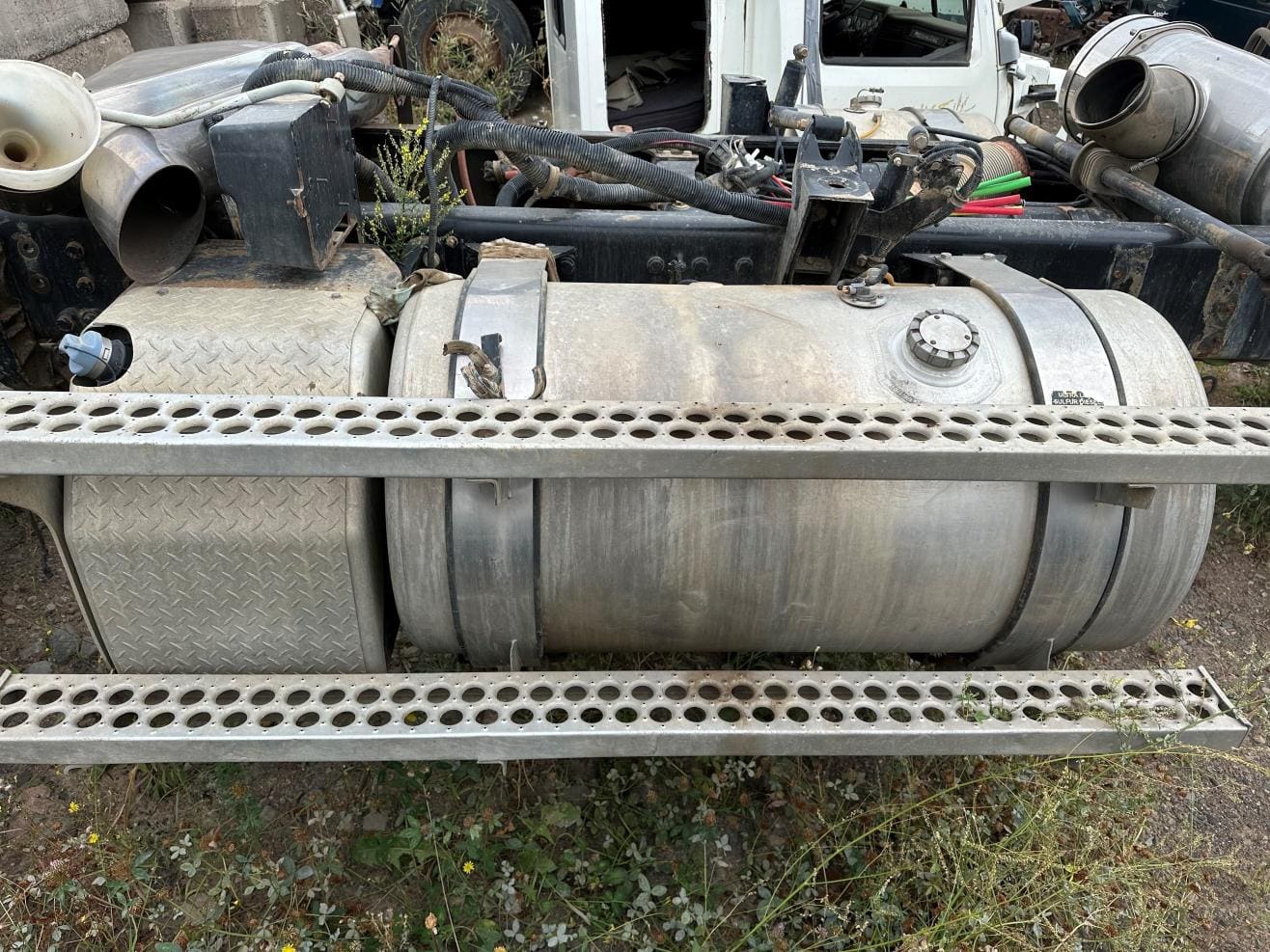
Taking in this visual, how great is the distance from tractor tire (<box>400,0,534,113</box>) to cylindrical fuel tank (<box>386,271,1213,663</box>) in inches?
222

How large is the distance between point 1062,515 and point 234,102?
2107mm

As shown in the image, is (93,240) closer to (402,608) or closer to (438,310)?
(438,310)

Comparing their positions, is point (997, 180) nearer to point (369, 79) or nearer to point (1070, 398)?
point (1070, 398)

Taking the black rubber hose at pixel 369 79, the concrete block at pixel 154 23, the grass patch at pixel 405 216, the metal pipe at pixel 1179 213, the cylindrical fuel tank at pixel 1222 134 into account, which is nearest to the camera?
the black rubber hose at pixel 369 79

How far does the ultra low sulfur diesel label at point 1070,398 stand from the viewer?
185 cm

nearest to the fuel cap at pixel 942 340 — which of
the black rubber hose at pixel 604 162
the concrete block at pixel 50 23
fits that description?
the black rubber hose at pixel 604 162

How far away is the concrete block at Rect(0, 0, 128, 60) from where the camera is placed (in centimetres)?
442

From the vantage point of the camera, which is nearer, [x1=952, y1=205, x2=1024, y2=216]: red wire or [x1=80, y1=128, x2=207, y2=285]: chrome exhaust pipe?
[x1=80, y1=128, x2=207, y2=285]: chrome exhaust pipe

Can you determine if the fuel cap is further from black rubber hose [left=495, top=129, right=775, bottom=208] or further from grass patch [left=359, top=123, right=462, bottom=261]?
grass patch [left=359, top=123, right=462, bottom=261]

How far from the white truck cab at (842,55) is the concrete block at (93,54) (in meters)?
2.78

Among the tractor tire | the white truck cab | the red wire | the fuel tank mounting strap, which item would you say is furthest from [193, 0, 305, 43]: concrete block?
the fuel tank mounting strap

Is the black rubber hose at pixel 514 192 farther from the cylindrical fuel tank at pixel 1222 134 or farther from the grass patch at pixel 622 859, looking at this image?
the cylindrical fuel tank at pixel 1222 134

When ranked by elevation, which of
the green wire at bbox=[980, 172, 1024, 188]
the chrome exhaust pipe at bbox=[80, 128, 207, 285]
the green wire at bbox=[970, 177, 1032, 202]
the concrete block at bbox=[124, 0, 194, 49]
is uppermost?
the concrete block at bbox=[124, 0, 194, 49]

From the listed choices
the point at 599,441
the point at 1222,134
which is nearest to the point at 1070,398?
the point at 599,441
